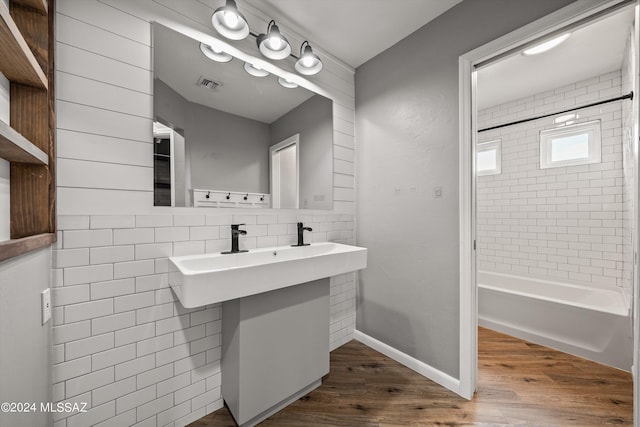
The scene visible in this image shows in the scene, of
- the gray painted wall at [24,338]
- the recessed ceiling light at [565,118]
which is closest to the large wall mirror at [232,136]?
the gray painted wall at [24,338]

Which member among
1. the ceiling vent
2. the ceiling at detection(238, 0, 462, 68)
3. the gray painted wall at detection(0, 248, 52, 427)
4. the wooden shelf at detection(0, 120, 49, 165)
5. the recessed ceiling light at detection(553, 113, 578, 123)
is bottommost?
the gray painted wall at detection(0, 248, 52, 427)

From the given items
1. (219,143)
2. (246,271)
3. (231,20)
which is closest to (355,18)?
(231,20)

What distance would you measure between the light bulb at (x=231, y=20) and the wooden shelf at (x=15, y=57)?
1.02 meters

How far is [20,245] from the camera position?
72cm

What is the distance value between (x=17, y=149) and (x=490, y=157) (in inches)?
175

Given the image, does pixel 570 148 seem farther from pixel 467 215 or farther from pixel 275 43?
pixel 275 43

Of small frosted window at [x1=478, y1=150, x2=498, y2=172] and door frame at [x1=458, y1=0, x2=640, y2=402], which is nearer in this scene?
door frame at [x1=458, y1=0, x2=640, y2=402]

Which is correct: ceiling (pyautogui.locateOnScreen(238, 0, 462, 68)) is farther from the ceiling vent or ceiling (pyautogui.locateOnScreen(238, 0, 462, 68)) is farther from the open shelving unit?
the open shelving unit

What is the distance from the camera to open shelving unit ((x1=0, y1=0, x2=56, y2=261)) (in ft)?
2.83

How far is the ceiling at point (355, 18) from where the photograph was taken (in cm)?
172

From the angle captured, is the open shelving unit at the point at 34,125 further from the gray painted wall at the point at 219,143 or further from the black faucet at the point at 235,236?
the black faucet at the point at 235,236

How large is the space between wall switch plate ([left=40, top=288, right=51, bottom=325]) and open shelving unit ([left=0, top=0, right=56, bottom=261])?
212 millimetres

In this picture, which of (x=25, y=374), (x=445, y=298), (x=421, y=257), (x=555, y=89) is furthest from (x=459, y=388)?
(x=555, y=89)

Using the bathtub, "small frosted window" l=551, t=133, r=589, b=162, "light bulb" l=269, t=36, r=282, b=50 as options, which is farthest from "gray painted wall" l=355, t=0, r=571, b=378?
"small frosted window" l=551, t=133, r=589, b=162
